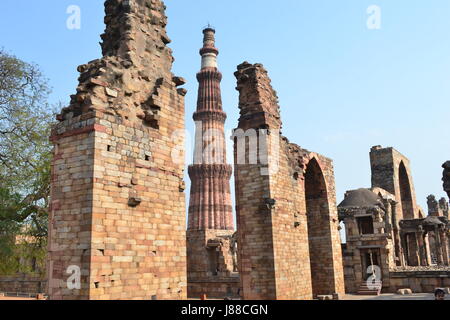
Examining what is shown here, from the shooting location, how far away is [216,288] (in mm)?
17984

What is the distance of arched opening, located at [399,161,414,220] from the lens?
31.0 meters

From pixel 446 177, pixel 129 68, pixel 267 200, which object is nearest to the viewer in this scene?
pixel 129 68

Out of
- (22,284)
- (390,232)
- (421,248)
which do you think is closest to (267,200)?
(390,232)

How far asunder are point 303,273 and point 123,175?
7.32 metres

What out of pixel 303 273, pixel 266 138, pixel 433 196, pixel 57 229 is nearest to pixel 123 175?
pixel 57 229

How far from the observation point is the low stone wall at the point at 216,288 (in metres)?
17.4

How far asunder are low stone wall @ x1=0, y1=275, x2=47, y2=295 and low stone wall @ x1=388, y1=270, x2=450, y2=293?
1492 cm

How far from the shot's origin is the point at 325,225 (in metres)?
15.0

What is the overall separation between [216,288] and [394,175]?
627 inches

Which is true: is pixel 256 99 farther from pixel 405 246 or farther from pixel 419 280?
pixel 405 246

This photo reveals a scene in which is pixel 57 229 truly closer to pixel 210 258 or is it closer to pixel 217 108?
pixel 210 258

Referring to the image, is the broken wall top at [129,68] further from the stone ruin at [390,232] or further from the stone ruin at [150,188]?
the stone ruin at [390,232]

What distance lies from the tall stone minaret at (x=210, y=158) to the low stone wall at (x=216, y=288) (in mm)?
→ 14404

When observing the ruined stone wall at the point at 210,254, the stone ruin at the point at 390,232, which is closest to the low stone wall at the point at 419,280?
the stone ruin at the point at 390,232
